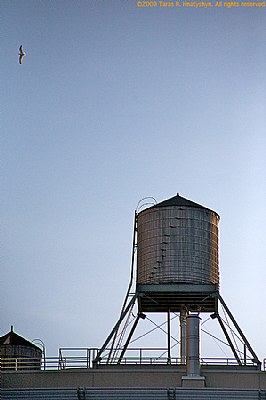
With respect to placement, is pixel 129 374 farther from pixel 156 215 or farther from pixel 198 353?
pixel 156 215

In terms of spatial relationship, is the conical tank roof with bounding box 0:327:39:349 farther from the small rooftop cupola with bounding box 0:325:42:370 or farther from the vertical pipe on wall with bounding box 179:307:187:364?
the vertical pipe on wall with bounding box 179:307:187:364

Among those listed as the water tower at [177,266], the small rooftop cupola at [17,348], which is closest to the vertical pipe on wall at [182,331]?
the water tower at [177,266]

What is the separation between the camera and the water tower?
50.2m

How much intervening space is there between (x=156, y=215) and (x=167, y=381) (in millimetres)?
10686

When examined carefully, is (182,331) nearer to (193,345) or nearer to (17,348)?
(193,345)

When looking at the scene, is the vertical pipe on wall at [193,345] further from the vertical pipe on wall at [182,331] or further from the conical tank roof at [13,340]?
the conical tank roof at [13,340]

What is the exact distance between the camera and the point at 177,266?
50.5 metres

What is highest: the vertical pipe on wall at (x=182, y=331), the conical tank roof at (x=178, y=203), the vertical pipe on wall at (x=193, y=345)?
the conical tank roof at (x=178, y=203)

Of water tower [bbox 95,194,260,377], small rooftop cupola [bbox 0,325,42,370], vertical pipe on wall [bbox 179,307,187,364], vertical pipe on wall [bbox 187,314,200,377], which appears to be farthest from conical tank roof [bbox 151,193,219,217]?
small rooftop cupola [bbox 0,325,42,370]

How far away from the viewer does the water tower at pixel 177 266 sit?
50.2 m

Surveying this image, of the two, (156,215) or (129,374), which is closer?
(129,374)

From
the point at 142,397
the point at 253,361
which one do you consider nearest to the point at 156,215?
the point at 253,361

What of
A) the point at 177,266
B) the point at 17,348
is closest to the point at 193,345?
the point at 177,266

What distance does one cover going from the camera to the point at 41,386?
43688 millimetres
